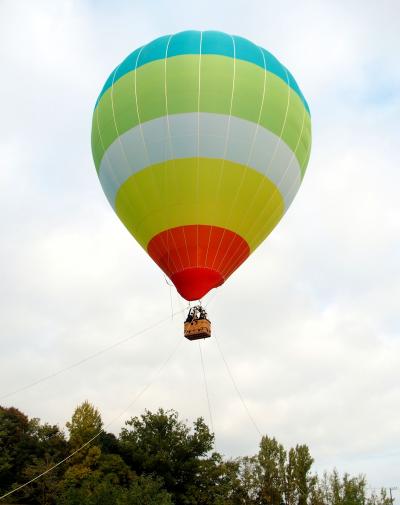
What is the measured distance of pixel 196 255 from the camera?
57.0ft

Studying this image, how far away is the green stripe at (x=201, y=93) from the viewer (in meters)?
17.2

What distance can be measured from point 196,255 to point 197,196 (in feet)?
6.25

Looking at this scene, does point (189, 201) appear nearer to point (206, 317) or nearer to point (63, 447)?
point (206, 317)

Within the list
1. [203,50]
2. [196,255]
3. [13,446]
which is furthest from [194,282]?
[13,446]

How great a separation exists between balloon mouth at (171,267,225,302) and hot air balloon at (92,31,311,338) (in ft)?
0.12

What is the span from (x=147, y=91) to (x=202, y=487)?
29.8 m

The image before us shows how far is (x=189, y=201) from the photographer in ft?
56.4

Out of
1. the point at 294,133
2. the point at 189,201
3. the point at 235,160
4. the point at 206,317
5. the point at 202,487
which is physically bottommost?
the point at 202,487

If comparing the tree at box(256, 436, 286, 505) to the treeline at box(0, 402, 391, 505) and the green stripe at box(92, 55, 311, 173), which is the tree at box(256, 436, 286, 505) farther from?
the green stripe at box(92, 55, 311, 173)

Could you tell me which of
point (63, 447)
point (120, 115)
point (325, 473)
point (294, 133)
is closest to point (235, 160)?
point (294, 133)

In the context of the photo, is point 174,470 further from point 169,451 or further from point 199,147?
point 199,147

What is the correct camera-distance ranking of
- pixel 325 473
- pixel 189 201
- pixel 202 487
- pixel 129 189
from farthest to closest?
pixel 325 473 < pixel 202 487 < pixel 129 189 < pixel 189 201

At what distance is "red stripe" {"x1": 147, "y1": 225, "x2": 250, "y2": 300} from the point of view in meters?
17.3

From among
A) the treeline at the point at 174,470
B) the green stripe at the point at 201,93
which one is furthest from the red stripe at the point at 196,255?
the treeline at the point at 174,470
